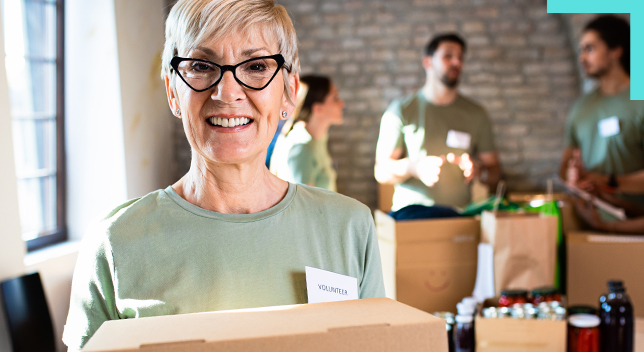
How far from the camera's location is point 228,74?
914 mm

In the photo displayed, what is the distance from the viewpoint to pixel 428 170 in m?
2.82

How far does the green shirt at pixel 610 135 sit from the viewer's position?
3.37 meters

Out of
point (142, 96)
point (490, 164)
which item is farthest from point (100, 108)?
point (490, 164)

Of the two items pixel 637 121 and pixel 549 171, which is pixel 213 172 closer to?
pixel 637 121

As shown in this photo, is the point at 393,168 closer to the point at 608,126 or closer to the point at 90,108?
the point at 608,126

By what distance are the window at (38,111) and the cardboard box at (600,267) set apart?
3148mm

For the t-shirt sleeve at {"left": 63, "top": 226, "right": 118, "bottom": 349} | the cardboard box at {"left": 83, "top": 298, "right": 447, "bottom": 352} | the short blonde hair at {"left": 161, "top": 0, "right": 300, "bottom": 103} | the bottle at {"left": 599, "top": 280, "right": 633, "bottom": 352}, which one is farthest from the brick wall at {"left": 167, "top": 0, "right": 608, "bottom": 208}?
the cardboard box at {"left": 83, "top": 298, "right": 447, "bottom": 352}

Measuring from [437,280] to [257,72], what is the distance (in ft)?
5.28

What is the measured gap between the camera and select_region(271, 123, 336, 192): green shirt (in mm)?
2734

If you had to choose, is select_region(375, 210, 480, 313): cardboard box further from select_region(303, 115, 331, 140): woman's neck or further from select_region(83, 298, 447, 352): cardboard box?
select_region(83, 298, 447, 352): cardboard box

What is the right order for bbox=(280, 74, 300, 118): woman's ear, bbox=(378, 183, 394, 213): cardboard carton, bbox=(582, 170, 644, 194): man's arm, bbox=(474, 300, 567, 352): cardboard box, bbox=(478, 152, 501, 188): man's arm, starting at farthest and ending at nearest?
bbox=(378, 183, 394, 213): cardboard carton, bbox=(478, 152, 501, 188): man's arm, bbox=(582, 170, 644, 194): man's arm, bbox=(474, 300, 567, 352): cardboard box, bbox=(280, 74, 300, 118): woman's ear

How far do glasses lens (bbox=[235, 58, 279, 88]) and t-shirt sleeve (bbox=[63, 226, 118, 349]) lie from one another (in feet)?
1.26

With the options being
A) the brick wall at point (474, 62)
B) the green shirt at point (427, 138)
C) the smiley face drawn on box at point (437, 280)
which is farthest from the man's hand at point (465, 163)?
the brick wall at point (474, 62)

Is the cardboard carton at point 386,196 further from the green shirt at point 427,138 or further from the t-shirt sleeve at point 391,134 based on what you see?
the t-shirt sleeve at point 391,134
